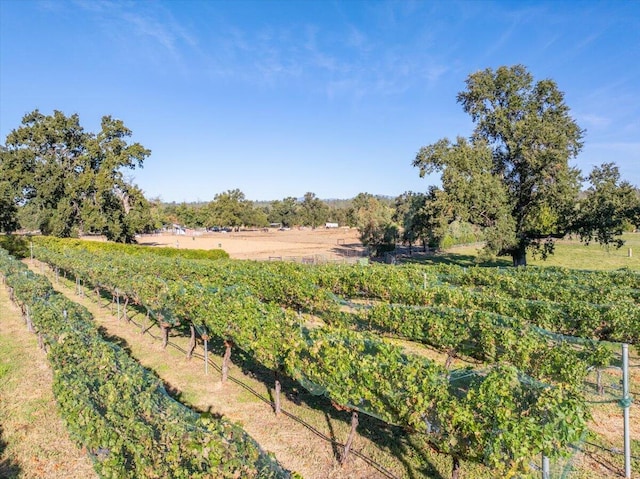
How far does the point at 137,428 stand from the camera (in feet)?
16.6

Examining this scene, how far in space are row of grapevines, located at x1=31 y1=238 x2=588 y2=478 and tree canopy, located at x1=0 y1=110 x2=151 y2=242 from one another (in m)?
43.8

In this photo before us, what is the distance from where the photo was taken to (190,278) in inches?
744

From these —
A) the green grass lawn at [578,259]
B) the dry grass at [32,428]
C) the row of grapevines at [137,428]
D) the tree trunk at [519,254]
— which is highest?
the row of grapevines at [137,428]

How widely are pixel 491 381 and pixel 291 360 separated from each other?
3488 mm

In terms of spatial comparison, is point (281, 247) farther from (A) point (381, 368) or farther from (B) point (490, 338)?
(A) point (381, 368)

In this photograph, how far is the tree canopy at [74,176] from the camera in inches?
1802

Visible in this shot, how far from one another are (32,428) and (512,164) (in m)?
28.6

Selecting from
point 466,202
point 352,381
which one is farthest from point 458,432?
point 466,202

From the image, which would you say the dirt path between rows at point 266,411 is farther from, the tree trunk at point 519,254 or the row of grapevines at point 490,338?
the tree trunk at point 519,254

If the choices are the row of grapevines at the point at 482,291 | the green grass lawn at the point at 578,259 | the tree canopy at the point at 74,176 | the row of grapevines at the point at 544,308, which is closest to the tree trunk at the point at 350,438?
the row of grapevines at the point at 482,291

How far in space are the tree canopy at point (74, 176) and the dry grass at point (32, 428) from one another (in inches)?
1494

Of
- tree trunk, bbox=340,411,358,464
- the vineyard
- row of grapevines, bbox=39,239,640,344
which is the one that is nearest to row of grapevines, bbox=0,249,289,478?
the vineyard

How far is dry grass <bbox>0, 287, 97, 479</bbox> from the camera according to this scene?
6758 mm

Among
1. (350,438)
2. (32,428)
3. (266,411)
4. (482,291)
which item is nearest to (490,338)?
(350,438)
